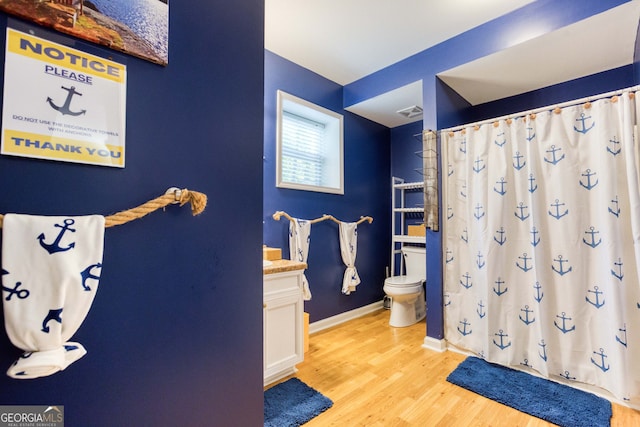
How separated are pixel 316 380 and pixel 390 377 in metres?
0.51

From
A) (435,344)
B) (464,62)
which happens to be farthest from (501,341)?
(464,62)

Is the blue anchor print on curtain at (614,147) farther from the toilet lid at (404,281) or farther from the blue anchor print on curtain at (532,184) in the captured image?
the toilet lid at (404,281)

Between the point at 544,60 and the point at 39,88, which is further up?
the point at 544,60

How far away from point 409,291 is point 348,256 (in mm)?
710

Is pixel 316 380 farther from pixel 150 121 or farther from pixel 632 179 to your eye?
pixel 632 179

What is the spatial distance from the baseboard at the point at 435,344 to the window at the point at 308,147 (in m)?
1.64

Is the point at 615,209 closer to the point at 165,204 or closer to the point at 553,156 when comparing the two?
the point at 553,156

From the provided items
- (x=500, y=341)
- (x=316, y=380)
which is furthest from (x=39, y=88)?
(x=500, y=341)

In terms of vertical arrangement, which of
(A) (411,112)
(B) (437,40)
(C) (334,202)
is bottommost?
(C) (334,202)

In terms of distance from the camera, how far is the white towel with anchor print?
59 cm

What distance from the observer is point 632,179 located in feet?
5.43

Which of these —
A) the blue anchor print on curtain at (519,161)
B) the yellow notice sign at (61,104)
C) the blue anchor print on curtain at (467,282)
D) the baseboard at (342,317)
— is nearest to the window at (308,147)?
the baseboard at (342,317)

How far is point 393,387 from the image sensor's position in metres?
1.86

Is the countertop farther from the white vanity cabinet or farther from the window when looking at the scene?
the window
